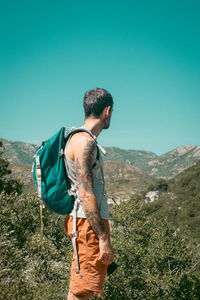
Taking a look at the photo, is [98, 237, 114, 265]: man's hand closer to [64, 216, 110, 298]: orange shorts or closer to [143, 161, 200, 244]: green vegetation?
[64, 216, 110, 298]: orange shorts

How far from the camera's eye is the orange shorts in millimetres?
2283

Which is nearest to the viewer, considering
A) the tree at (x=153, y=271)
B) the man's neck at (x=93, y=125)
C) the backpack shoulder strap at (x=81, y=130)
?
the backpack shoulder strap at (x=81, y=130)

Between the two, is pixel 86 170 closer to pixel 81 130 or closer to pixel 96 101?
pixel 81 130

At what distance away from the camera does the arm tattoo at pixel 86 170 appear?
90.7 inches

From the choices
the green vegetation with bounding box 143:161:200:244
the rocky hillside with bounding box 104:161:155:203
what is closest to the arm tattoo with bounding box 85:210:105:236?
the green vegetation with bounding box 143:161:200:244

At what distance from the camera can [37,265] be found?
30.1 ft

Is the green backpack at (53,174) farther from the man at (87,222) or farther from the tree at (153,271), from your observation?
the tree at (153,271)

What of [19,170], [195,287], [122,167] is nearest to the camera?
[195,287]

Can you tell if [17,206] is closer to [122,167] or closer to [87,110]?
[87,110]

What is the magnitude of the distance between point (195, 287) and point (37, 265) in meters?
5.45

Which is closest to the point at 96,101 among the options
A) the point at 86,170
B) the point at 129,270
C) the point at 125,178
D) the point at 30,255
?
the point at 86,170

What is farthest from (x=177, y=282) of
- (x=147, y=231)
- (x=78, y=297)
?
(x=78, y=297)

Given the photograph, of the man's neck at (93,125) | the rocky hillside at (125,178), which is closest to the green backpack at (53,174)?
the man's neck at (93,125)

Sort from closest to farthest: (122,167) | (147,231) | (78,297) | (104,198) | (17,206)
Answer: (78,297), (104,198), (147,231), (17,206), (122,167)
